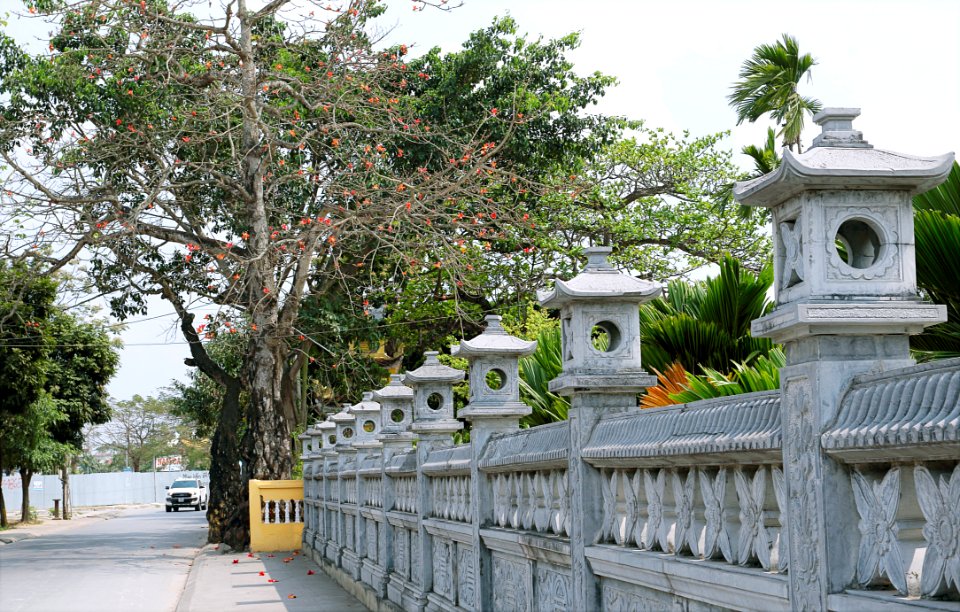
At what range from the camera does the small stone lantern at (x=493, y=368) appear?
25.8 ft

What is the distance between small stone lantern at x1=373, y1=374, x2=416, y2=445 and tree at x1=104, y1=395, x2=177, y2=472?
78.5 meters

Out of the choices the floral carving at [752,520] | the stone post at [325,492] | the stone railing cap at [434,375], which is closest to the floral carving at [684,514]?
the floral carving at [752,520]

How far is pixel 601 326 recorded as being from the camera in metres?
5.64

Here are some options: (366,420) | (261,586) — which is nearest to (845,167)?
(366,420)

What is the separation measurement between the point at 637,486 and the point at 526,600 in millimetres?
2020

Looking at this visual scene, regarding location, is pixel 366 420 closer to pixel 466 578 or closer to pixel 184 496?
pixel 466 578

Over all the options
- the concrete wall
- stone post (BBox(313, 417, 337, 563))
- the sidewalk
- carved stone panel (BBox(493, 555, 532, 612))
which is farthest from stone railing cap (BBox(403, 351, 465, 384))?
the concrete wall

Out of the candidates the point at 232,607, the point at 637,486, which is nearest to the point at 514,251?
the point at 232,607

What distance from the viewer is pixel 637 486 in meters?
4.94

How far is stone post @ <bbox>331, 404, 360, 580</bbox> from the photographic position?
14.6 meters

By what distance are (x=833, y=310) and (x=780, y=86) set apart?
1357 centimetres

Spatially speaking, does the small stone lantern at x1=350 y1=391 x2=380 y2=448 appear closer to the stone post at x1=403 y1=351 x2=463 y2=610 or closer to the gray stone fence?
the stone post at x1=403 y1=351 x2=463 y2=610

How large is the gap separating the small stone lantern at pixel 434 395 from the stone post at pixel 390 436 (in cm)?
169

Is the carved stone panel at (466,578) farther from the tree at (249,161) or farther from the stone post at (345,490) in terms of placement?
the tree at (249,161)
